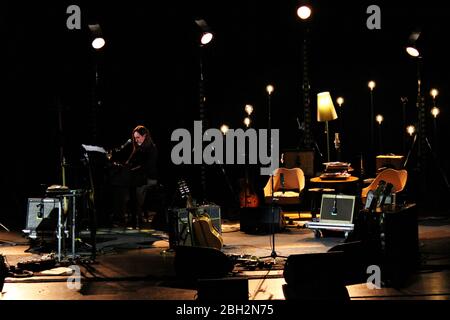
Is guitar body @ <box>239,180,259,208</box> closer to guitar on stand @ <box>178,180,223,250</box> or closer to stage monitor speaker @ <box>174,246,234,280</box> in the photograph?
guitar on stand @ <box>178,180,223,250</box>

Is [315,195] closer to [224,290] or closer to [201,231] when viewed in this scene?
[201,231]

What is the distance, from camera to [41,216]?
9.36m

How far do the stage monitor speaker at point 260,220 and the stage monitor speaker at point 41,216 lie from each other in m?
2.60

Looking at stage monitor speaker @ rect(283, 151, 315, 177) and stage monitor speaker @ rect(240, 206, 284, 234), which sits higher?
stage monitor speaker @ rect(283, 151, 315, 177)

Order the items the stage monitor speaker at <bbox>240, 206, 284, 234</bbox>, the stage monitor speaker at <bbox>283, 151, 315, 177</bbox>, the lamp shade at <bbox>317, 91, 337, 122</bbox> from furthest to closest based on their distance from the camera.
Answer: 1. the stage monitor speaker at <bbox>283, 151, 315, 177</bbox>
2. the lamp shade at <bbox>317, 91, 337, 122</bbox>
3. the stage monitor speaker at <bbox>240, 206, 284, 234</bbox>

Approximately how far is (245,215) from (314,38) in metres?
6.59

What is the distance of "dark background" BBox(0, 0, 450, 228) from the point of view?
40.3ft

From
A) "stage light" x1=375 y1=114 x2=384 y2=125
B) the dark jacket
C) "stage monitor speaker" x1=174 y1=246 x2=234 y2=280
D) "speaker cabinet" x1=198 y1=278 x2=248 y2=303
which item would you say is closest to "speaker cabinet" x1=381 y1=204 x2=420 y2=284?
"stage monitor speaker" x1=174 y1=246 x2=234 y2=280

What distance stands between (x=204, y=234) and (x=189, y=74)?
655 cm

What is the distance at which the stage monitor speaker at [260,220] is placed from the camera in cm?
1018

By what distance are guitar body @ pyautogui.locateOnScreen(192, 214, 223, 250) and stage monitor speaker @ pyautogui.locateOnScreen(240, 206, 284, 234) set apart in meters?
1.87

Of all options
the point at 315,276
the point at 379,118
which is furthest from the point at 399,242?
the point at 379,118
